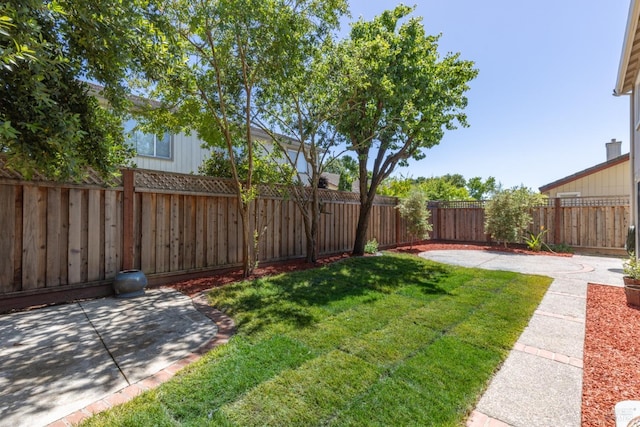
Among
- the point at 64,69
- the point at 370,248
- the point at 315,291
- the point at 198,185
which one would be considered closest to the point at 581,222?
the point at 370,248

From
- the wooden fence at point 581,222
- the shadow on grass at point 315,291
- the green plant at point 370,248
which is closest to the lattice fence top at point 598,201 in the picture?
the wooden fence at point 581,222

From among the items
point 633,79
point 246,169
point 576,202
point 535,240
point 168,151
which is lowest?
point 535,240

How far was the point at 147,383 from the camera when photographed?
2260 millimetres

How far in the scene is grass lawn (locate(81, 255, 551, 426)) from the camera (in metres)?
1.94

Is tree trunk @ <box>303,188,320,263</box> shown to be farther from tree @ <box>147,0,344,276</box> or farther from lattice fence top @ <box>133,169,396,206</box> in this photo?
tree @ <box>147,0,344,276</box>

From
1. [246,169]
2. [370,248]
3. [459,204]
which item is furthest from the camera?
[459,204]

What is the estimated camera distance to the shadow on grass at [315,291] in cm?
370

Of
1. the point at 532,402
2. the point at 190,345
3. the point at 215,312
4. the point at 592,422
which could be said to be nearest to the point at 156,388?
the point at 190,345

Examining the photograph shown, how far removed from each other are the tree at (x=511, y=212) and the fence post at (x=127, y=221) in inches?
450

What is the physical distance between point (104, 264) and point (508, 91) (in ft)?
42.8

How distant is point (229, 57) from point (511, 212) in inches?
413

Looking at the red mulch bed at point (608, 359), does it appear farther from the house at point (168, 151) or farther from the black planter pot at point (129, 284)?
the house at point (168, 151)

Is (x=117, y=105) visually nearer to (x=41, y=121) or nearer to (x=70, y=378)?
(x=41, y=121)

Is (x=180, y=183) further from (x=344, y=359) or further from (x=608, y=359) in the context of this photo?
(x=608, y=359)
